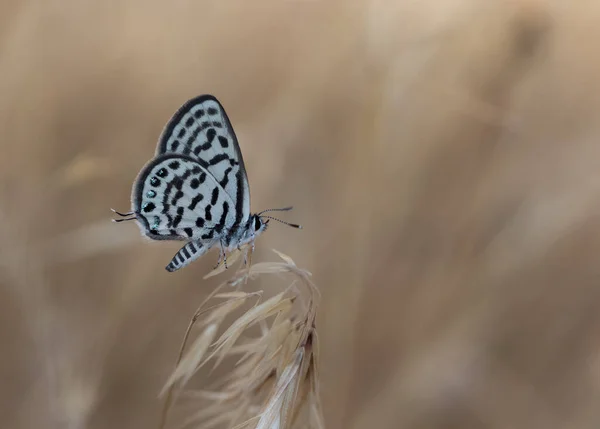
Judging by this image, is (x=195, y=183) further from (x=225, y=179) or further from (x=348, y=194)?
(x=348, y=194)

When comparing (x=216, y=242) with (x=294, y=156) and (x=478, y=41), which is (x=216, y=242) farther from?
(x=478, y=41)

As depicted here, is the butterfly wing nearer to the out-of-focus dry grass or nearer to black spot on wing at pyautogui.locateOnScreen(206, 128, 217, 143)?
black spot on wing at pyautogui.locateOnScreen(206, 128, 217, 143)

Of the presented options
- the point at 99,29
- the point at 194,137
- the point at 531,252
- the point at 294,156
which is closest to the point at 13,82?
the point at 99,29

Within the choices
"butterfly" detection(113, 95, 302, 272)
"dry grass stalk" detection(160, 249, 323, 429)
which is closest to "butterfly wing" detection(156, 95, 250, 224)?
"butterfly" detection(113, 95, 302, 272)

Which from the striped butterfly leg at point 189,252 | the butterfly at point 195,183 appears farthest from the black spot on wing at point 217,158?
the striped butterfly leg at point 189,252

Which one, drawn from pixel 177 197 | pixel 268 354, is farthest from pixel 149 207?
pixel 268 354

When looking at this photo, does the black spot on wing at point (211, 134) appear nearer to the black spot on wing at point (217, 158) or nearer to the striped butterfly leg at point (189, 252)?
the black spot on wing at point (217, 158)

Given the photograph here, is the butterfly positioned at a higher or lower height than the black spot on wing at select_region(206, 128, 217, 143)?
lower
